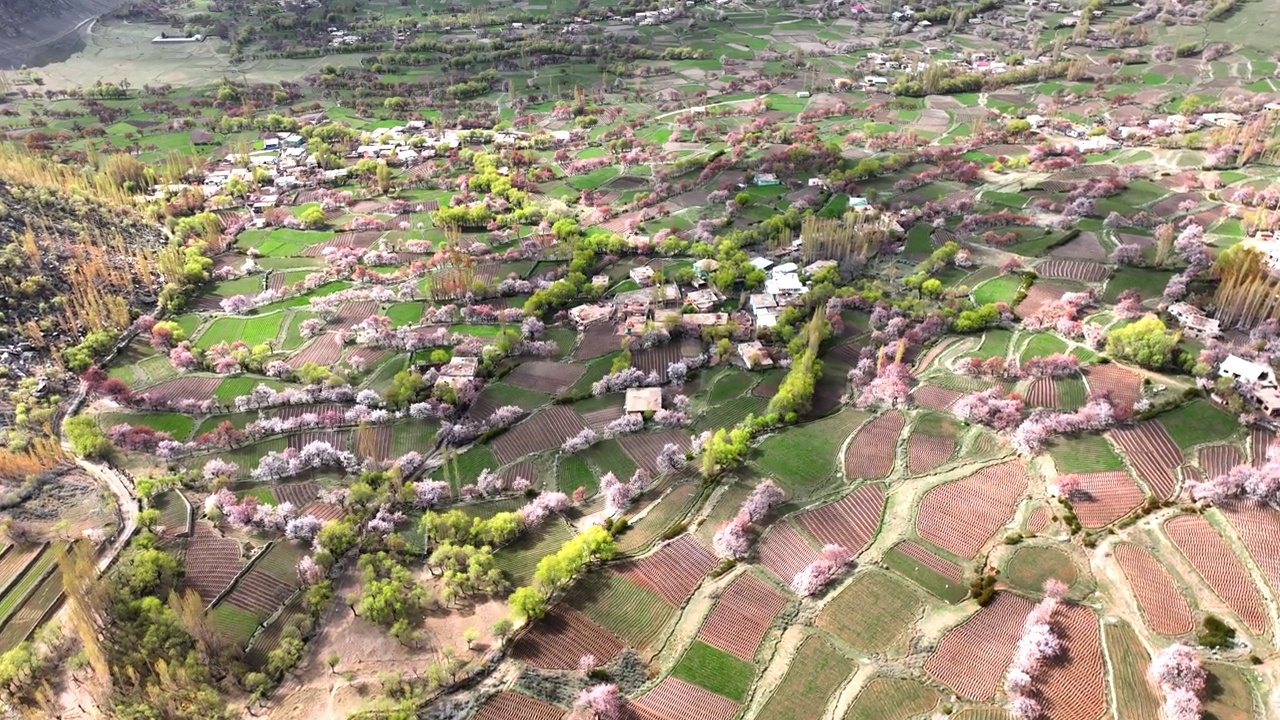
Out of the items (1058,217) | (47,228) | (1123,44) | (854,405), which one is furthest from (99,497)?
(1123,44)

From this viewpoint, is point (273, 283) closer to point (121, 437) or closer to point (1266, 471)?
point (121, 437)

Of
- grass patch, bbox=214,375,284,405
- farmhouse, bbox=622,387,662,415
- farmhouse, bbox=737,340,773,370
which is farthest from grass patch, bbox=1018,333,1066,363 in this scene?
grass patch, bbox=214,375,284,405

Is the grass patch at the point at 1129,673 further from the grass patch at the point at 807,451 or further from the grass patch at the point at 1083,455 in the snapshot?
the grass patch at the point at 807,451

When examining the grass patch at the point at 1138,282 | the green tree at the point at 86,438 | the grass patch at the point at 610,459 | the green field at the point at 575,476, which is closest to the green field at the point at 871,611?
the grass patch at the point at 610,459

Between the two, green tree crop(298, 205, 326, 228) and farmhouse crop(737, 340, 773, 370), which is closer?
farmhouse crop(737, 340, 773, 370)

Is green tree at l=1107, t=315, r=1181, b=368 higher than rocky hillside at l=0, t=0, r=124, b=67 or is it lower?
lower

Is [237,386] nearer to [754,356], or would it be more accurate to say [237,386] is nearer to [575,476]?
[575,476]

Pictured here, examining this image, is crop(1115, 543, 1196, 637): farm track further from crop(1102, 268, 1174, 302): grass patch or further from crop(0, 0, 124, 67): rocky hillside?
crop(0, 0, 124, 67): rocky hillside
